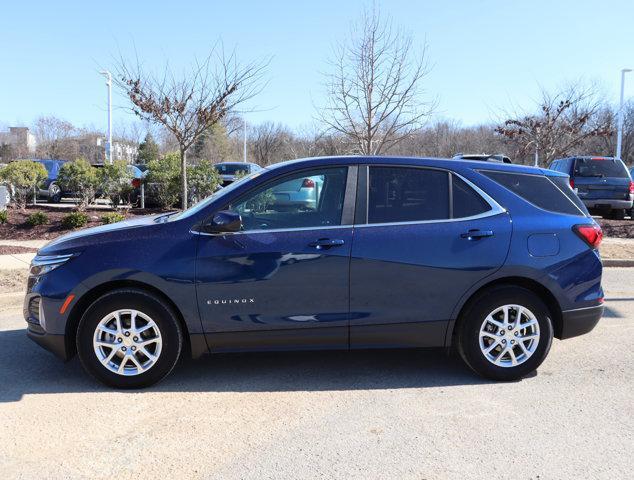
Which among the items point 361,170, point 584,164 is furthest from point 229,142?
point 361,170

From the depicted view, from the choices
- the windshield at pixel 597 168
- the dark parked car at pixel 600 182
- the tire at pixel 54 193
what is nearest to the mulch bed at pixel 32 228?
the tire at pixel 54 193

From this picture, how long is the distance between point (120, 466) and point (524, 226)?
333 centimetres

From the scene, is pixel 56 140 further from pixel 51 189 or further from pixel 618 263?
pixel 618 263

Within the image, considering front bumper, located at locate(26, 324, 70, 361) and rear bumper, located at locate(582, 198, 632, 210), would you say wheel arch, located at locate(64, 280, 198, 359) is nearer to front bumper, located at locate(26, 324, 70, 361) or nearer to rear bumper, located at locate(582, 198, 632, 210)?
front bumper, located at locate(26, 324, 70, 361)

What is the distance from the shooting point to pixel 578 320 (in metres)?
4.62

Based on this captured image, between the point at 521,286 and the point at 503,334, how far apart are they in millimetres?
414

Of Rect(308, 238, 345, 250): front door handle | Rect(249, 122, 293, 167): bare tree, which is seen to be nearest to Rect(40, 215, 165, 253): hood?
Rect(308, 238, 345, 250): front door handle

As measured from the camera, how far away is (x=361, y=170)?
4555 millimetres

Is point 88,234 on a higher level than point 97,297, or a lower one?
higher

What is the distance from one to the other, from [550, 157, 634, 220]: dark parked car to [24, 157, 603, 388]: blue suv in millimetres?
12236

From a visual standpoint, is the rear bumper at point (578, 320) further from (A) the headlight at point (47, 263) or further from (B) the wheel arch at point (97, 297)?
(A) the headlight at point (47, 263)

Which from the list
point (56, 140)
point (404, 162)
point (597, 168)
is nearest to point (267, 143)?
point (56, 140)

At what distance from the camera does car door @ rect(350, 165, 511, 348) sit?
436cm

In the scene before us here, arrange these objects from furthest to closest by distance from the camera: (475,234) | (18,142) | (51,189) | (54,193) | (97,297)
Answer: (18,142) < (54,193) < (51,189) < (475,234) < (97,297)
